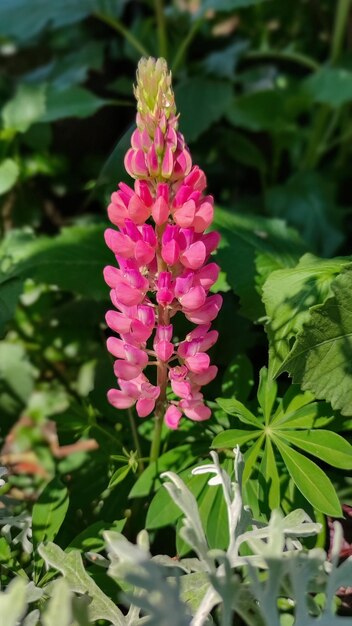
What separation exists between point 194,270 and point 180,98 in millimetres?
1117

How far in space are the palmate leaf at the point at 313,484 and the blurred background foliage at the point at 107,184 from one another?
0.55 ft

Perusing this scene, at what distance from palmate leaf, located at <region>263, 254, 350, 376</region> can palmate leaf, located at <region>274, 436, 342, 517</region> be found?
13 centimetres

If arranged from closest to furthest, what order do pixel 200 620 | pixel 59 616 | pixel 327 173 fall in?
pixel 59 616, pixel 200 620, pixel 327 173

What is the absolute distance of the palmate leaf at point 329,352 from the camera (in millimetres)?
917

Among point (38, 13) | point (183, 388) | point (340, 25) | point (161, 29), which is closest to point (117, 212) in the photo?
point (183, 388)

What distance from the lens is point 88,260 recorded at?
1.31 m

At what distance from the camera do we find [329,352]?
37.2 inches

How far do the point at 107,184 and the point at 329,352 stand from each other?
0.74 m

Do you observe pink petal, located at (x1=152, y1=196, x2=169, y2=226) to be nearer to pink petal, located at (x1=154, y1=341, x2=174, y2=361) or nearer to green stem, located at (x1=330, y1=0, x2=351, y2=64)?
pink petal, located at (x1=154, y1=341, x2=174, y2=361)

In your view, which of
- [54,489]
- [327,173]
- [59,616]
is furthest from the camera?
[327,173]

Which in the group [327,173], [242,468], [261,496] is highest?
[242,468]

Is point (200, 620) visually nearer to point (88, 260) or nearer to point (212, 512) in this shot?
point (212, 512)

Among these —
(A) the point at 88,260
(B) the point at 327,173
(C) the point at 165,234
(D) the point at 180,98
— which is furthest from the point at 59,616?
(B) the point at 327,173

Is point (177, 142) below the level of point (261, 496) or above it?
above
